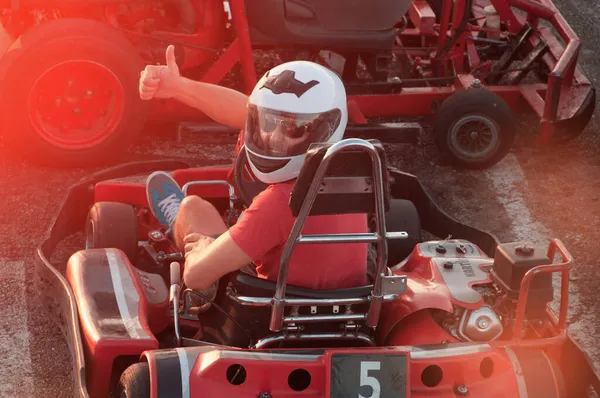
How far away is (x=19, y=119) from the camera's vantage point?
6543mm

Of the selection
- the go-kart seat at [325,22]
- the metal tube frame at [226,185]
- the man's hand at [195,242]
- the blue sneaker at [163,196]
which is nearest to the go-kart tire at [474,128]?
the go-kart seat at [325,22]

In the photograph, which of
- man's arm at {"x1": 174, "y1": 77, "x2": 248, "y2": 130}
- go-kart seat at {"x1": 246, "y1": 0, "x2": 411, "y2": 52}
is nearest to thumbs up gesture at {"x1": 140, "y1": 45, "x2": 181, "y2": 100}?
man's arm at {"x1": 174, "y1": 77, "x2": 248, "y2": 130}

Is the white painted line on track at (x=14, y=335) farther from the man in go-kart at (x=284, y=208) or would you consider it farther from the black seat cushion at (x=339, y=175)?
the black seat cushion at (x=339, y=175)

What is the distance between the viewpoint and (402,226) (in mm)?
5441

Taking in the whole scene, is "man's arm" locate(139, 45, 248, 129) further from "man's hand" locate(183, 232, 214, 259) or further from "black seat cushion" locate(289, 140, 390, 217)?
"black seat cushion" locate(289, 140, 390, 217)

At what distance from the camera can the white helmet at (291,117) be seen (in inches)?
156

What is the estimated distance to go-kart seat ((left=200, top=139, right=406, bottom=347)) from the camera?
11.9 ft

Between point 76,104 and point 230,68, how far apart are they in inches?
39.4

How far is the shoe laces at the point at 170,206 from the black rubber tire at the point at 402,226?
1.05 metres

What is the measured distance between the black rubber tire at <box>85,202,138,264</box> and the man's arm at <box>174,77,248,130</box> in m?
0.65

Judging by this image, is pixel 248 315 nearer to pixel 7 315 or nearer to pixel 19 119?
pixel 7 315

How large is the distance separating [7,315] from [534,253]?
2.69 meters

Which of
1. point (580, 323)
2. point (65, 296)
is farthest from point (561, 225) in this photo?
point (65, 296)

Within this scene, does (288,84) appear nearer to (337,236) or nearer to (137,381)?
(337,236)
